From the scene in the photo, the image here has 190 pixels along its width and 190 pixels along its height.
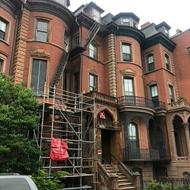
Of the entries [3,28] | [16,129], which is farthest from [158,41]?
[16,129]

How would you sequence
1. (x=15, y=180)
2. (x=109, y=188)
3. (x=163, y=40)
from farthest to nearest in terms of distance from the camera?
(x=163, y=40) < (x=109, y=188) < (x=15, y=180)

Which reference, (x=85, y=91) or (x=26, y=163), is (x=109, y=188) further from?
(x=85, y=91)

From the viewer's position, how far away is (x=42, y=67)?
1886 centimetres

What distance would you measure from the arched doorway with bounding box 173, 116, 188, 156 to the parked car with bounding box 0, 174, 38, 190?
20388mm

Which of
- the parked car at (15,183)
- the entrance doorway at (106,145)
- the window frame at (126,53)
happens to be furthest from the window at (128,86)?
the parked car at (15,183)

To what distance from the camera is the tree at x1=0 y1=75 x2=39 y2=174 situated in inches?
440

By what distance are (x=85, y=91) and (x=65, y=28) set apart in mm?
6167

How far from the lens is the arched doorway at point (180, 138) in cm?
2439

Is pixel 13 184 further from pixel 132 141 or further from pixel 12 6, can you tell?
pixel 12 6

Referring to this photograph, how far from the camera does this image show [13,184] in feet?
20.1

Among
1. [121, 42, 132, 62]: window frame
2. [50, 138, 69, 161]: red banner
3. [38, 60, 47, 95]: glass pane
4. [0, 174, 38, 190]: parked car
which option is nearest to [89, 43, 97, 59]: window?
[121, 42, 132, 62]: window frame

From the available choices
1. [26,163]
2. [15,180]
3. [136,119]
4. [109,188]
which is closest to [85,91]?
[136,119]

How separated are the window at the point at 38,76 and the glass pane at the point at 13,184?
39.3 ft

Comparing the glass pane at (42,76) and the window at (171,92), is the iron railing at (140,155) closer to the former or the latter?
the window at (171,92)
